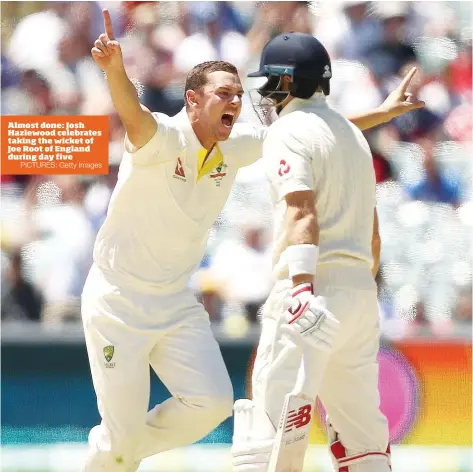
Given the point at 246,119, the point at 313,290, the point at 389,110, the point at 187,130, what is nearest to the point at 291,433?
the point at 313,290

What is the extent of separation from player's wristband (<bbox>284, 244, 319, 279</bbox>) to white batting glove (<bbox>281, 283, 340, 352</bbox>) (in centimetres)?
5

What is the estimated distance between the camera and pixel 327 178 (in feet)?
13.3

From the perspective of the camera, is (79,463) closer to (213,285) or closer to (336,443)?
(213,285)

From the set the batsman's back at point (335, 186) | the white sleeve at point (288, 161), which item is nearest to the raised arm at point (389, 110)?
the batsman's back at point (335, 186)

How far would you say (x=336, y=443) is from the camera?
4.29m

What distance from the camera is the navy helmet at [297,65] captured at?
418cm

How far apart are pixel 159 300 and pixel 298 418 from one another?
92 cm

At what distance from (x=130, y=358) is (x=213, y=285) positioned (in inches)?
Answer: 86.5

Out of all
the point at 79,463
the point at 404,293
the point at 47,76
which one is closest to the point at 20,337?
the point at 79,463

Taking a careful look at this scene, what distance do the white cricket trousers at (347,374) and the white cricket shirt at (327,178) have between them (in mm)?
77

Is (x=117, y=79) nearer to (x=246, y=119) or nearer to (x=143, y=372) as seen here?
(x=143, y=372)

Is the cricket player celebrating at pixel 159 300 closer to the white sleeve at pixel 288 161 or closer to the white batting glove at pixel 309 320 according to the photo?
the white sleeve at pixel 288 161

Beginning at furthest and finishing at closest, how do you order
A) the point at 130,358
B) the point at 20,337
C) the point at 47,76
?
the point at 47,76 < the point at 20,337 < the point at 130,358

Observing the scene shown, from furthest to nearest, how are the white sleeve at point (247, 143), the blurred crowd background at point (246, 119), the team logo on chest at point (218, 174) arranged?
the blurred crowd background at point (246, 119) < the white sleeve at point (247, 143) < the team logo on chest at point (218, 174)
